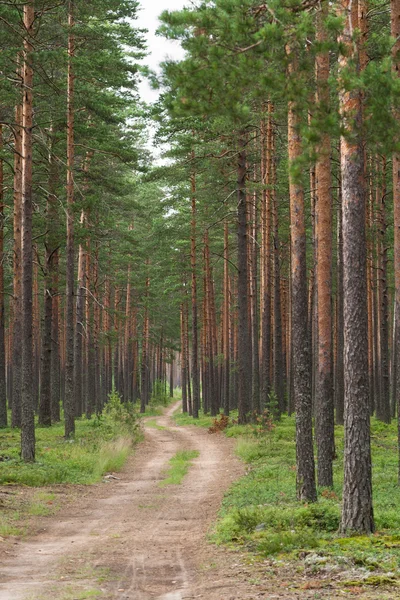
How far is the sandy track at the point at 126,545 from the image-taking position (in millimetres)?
Answer: 7258

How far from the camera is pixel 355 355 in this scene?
8.80 metres

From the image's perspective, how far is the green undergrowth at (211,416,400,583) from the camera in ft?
24.8

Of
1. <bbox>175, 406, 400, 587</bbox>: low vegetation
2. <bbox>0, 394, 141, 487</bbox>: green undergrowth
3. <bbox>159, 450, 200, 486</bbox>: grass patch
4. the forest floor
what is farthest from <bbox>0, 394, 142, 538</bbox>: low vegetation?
<bbox>175, 406, 400, 587</bbox>: low vegetation

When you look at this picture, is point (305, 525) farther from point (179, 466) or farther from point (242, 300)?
point (242, 300)

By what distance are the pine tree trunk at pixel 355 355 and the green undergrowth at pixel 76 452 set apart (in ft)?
25.8

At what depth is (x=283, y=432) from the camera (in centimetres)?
2286

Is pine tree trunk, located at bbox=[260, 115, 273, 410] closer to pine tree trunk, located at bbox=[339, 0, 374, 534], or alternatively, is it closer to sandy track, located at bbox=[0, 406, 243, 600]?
sandy track, located at bbox=[0, 406, 243, 600]

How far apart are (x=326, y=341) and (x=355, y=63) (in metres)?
6.75

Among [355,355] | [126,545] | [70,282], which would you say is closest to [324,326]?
[355,355]

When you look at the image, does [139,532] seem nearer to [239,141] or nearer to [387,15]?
[387,15]

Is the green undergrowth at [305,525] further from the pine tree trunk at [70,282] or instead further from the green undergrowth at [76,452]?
the pine tree trunk at [70,282]

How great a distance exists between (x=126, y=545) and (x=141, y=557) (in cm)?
81

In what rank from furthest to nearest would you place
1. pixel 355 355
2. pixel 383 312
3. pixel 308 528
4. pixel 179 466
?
pixel 383 312 → pixel 179 466 → pixel 308 528 → pixel 355 355

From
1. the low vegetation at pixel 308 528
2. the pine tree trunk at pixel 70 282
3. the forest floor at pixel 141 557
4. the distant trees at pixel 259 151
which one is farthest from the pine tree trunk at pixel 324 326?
the pine tree trunk at pixel 70 282
